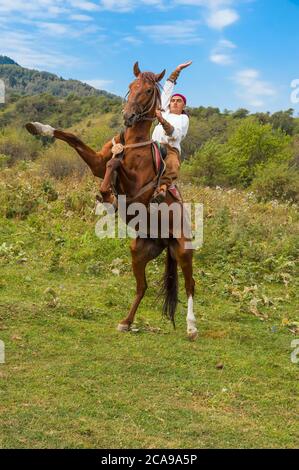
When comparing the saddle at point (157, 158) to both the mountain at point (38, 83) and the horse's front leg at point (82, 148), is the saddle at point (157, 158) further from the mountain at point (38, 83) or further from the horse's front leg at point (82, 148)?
the mountain at point (38, 83)

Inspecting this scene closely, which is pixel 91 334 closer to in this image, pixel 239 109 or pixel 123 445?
pixel 123 445

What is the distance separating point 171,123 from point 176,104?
0.28 meters

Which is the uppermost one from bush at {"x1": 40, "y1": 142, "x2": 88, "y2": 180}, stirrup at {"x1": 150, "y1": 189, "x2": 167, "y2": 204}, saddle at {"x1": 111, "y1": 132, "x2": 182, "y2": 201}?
bush at {"x1": 40, "y1": 142, "x2": 88, "y2": 180}

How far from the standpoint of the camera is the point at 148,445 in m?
3.84

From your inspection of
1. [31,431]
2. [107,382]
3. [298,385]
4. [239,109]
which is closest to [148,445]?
[31,431]

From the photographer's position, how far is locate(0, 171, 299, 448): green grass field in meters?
4.13

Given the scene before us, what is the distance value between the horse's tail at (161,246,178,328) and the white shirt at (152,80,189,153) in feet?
4.19

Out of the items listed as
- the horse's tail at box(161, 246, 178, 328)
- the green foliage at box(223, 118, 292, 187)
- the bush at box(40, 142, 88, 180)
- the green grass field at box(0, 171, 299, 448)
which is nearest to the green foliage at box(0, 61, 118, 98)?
the green foliage at box(223, 118, 292, 187)

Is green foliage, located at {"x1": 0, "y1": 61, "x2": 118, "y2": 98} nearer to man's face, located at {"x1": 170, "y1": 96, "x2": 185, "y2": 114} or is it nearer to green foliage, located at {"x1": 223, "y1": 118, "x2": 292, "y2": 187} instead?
green foliage, located at {"x1": 223, "y1": 118, "x2": 292, "y2": 187}

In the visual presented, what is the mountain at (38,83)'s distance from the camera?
74031 mm

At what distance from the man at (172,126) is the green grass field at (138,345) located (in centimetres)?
169

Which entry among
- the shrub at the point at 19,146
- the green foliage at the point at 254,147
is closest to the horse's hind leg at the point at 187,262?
the shrub at the point at 19,146

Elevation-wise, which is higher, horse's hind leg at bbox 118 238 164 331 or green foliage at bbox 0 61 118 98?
green foliage at bbox 0 61 118 98

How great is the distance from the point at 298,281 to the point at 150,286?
8.93ft
